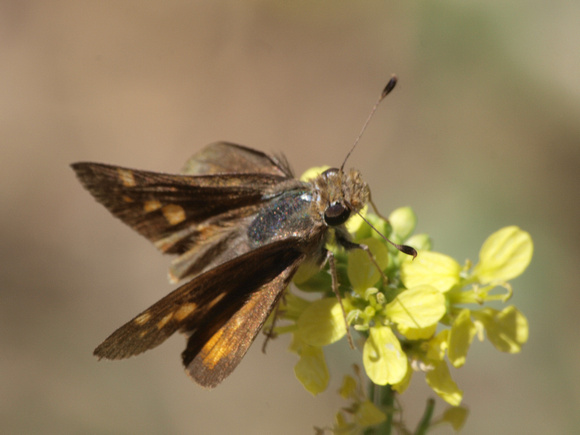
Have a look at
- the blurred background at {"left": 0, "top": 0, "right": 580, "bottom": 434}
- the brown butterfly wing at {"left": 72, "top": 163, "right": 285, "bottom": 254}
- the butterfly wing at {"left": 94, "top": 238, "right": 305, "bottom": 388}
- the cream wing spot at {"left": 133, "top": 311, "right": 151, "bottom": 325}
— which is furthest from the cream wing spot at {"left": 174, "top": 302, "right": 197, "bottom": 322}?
the blurred background at {"left": 0, "top": 0, "right": 580, "bottom": 434}

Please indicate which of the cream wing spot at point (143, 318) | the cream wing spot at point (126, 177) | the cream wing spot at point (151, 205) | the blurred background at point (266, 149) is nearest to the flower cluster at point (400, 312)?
the cream wing spot at point (143, 318)

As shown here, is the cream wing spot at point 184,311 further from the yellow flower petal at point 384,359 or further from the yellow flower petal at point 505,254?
the yellow flower petal at point 505,254

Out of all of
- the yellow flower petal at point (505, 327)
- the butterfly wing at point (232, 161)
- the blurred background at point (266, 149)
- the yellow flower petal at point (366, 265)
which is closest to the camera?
the yellow flower petal at point (366, 265)

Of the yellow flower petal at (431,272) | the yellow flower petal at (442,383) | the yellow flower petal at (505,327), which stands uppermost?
the yellow flower petal at (431,272)

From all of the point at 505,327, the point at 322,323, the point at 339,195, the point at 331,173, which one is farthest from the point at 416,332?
the point at 331,173

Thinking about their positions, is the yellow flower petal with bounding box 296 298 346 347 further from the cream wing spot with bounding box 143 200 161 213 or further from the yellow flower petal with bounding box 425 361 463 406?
the cream wing spot with bounding box 143 200 161 213

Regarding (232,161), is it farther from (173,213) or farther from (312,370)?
(312,370)

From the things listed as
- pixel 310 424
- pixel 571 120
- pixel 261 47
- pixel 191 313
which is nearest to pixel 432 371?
pixel 191 313

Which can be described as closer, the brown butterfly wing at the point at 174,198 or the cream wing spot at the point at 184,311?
the cream wing spot at the point at 184,311
